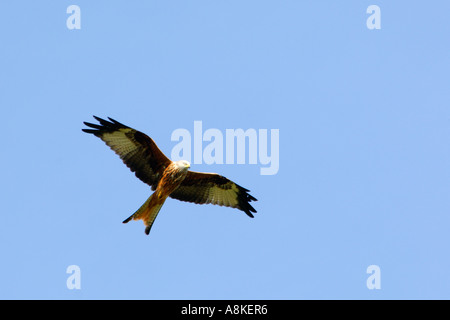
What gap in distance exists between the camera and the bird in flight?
1586 centimetres

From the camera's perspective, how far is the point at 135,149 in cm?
1619

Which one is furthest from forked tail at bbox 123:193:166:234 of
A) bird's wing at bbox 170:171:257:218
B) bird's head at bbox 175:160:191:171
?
bird's wing at bbox 170:171:257:218

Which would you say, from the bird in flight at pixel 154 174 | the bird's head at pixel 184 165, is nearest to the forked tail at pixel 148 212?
the bird in flight at pixel 154 174

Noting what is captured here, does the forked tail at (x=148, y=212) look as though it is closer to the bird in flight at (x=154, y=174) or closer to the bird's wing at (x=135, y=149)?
the bird in flight at (x=154, y=174)

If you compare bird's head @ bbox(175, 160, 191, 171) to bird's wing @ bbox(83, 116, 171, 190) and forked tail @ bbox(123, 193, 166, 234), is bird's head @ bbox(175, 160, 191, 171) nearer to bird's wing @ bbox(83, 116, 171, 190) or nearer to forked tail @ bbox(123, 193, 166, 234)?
bird's wing @ bbox(83, 116, 171, 190)

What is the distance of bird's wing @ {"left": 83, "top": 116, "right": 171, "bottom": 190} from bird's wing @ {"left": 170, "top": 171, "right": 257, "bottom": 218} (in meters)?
0.78

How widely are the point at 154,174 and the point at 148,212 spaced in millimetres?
857

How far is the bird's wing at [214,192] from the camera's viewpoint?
55.0 feet

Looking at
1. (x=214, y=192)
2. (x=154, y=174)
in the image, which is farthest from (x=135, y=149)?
(x=214, y=192)
